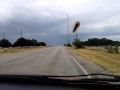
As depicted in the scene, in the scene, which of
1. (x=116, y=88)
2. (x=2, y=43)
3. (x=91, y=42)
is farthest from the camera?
(x=91, y=42)

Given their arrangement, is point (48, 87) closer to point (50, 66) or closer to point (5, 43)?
point (50, 66)

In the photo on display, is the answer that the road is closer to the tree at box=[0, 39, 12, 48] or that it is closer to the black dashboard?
the black dashboard

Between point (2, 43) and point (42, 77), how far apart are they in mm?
148451

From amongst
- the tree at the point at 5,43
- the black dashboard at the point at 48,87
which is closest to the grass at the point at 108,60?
the black dashboard at the point at 48,87

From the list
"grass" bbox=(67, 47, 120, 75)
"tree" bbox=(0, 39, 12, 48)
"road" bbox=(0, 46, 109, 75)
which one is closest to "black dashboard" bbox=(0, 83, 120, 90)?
"road" bbox=(0, 46, 109, 75)

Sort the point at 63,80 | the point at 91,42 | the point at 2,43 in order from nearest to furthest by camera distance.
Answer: the point at 63,80
the point at 2,43
the point at 91,42

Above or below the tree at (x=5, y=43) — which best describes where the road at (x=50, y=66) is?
below

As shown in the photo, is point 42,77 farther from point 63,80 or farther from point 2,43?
point 2,43

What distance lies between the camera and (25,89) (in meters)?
5.36

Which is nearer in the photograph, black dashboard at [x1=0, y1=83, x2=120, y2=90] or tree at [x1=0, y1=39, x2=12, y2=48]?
black dashboard at [x1=0, y1=83, x2=120, y2=90]

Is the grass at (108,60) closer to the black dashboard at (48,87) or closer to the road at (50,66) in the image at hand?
the road at (50,66)

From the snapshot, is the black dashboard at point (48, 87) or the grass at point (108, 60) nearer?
the black dashboard at point (48, 87)

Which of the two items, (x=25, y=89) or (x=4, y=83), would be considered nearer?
(x=25, y=89)

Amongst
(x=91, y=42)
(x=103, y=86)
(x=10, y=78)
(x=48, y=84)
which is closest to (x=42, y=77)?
(x=48, y=84)
